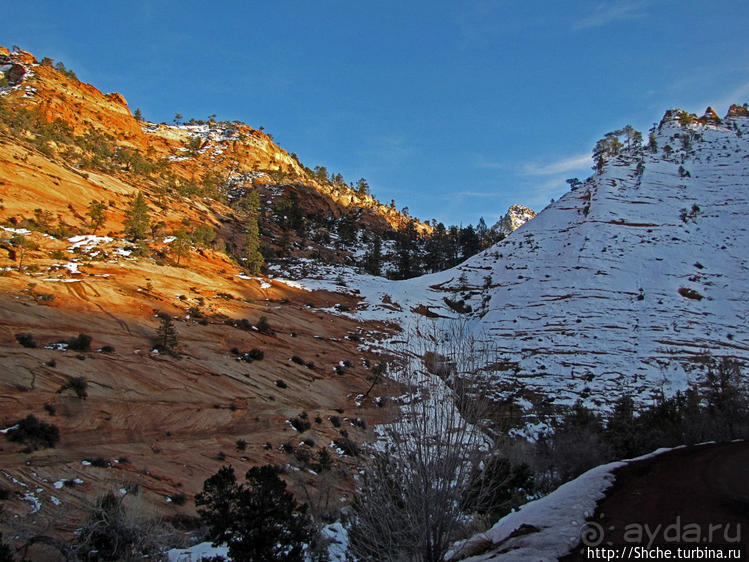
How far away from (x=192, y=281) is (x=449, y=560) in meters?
27.6

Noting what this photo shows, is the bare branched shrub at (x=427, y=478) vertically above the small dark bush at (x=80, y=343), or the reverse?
the small dark bush at (x=80, y=343)

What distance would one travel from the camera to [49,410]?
14.1m

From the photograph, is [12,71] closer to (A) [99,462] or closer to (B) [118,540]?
(A) [99,462]

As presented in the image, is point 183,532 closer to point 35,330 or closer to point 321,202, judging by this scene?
point 35,330

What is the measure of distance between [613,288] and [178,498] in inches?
1585

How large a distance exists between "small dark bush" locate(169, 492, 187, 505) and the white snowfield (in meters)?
11.0

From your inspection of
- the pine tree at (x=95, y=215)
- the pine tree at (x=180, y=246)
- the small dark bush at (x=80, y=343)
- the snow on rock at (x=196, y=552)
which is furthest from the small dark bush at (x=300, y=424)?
the pine tree at (x=95, y=215)

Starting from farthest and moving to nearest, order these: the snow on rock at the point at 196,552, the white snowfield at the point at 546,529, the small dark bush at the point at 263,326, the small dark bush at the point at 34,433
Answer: the small dark bush at the point at 263,326 < the small dark bush at the point at 34,433 < the snow on rock at the point at 196,552 < the white snowfield at the point at 546,529

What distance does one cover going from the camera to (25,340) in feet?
54.6

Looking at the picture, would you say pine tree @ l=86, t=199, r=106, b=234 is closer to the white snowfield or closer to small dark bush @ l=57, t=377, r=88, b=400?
small dark bush @ l=57, t=377, r=88, b=400

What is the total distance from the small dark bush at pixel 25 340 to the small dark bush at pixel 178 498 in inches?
375

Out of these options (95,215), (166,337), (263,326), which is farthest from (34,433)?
(95,215)

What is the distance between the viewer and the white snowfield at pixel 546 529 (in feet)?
15.3

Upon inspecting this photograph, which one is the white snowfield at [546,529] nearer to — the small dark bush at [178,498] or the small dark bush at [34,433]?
the small dark bush at [178,498]
